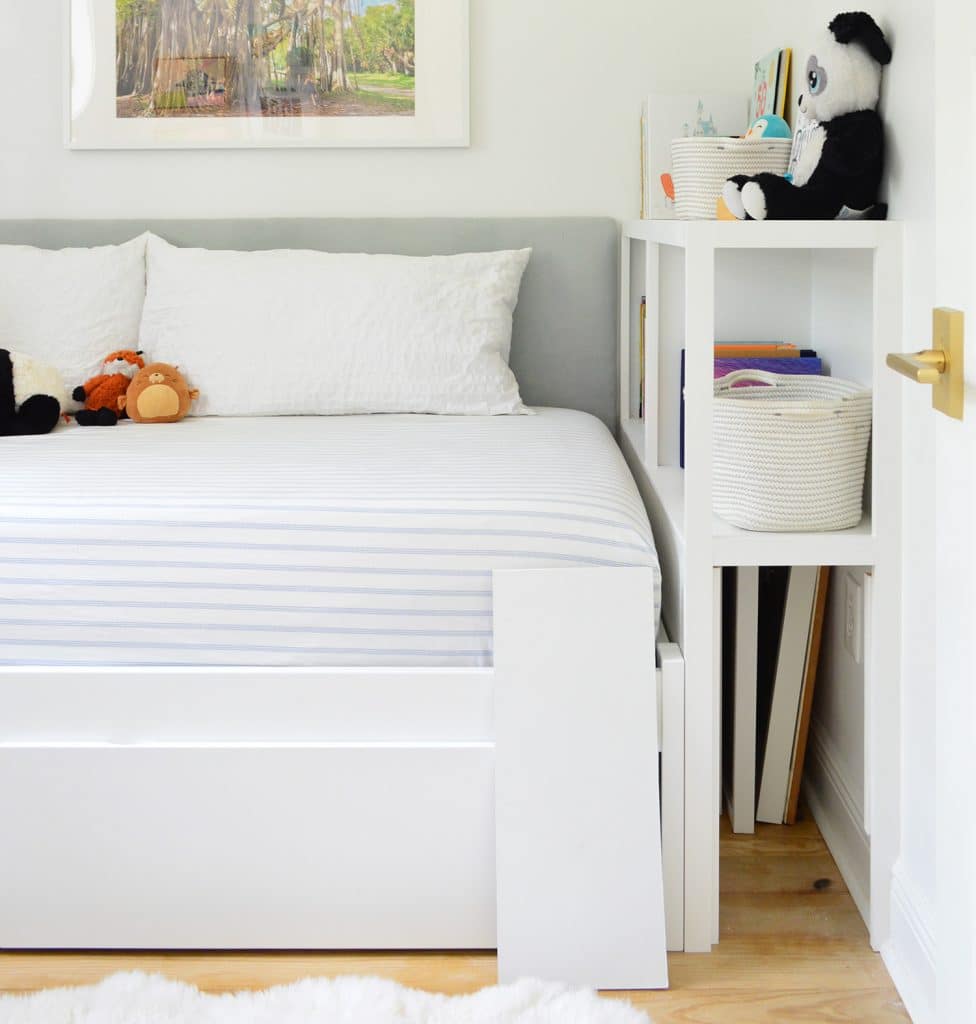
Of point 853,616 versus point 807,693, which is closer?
point 853,616

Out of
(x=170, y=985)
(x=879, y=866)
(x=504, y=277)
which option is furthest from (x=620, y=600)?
(x=504, y=277)

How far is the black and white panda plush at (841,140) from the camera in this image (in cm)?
158

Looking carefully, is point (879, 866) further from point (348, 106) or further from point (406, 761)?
point (348, 106)

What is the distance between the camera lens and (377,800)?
155cm

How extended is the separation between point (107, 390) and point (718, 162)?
1.30 meters

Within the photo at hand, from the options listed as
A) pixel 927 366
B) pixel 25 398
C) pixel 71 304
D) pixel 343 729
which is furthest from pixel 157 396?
pixel 927 366

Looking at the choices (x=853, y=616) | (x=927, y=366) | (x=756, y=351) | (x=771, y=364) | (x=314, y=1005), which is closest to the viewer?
(x=927, y=366)

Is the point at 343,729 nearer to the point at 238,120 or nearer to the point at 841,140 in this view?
the point at 841,140

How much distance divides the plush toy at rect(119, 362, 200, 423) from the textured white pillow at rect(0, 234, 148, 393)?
0.17m

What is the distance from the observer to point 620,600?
5.02ft

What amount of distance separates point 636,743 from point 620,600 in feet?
0.58

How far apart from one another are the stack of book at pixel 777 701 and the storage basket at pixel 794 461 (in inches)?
11.9

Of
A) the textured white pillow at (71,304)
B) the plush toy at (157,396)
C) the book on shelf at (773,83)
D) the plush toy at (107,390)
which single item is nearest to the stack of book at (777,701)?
the book on shelf at (773,83)

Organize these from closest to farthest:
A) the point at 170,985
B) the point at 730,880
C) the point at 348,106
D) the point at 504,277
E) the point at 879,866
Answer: the point at 170,985 → the point at 879,866 → the point at 730,880 → the point at 504,277 → the point at 348,106
